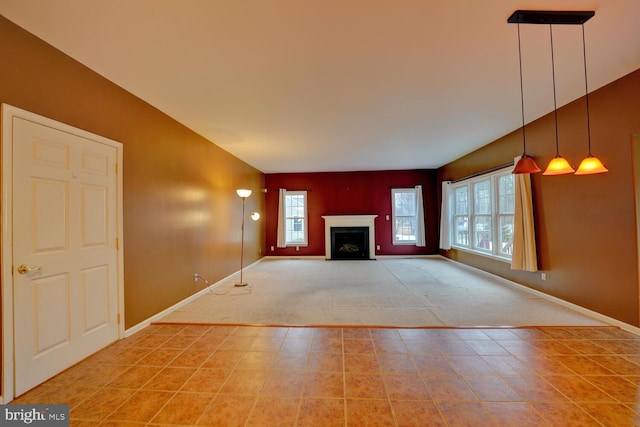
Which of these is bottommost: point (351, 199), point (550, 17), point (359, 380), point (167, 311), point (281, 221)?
point (359, 380)

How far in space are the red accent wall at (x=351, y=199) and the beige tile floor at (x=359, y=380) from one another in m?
5.18

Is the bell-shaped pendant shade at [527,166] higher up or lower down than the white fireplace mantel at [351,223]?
higher up

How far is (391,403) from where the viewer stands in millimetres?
1812

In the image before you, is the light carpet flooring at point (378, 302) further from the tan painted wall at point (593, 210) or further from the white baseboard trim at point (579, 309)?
the tan painted wall at point (593, 210)

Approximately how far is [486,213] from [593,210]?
7.62 ft

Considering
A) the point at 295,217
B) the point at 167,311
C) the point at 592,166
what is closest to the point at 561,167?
Answer: the point at 592,166

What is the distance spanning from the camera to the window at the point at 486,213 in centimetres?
487

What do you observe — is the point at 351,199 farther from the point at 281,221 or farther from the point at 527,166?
the point at 527,166

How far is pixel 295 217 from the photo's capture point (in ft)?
27.1

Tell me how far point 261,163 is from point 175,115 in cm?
325

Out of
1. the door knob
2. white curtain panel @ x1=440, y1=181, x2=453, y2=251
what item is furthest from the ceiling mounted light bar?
white curtain panel @ x1=440, y1=181, x2=453, y2=251

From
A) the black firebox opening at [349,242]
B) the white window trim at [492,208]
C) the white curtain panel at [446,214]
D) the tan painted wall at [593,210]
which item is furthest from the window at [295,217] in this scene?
the tan painted wall at [593,210]

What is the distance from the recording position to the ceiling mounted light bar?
189cm

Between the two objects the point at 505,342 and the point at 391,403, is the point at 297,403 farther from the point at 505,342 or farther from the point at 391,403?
the point at 505,342
